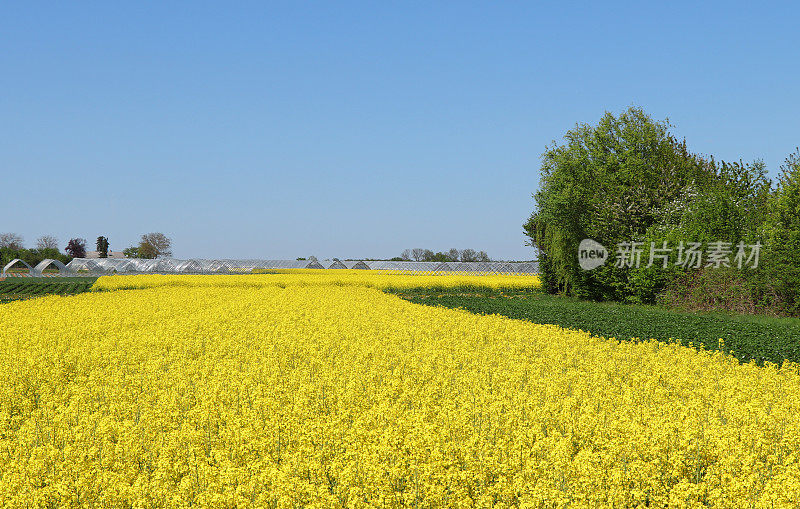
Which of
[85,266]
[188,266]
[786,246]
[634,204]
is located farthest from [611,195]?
[85,266]

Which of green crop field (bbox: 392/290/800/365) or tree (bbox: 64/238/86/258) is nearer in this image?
green crop field (bbox: 392/290/800/365)

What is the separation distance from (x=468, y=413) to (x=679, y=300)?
A: 30.0 meters

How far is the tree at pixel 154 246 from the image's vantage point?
440 feet

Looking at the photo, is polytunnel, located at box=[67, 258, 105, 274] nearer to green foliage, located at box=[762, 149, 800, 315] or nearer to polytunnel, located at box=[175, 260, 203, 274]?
polytunnel, located at box=[175, 260, 203, 274]

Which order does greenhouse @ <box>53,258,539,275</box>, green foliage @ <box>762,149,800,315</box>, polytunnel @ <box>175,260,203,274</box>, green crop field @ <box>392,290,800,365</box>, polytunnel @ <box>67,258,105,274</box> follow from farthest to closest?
polytunnel @ <box>175,260,203,274</box>, greenhouse @ <box>53,258,539,275</box>, polytunnel @ <box>67,258,105,274</box>, green foliage @ <box>762,149,800,315</box>, green crop field @ <box>392,290,800,365</box>

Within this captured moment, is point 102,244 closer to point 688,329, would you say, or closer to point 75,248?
point 75,248

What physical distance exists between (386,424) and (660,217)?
3830cm

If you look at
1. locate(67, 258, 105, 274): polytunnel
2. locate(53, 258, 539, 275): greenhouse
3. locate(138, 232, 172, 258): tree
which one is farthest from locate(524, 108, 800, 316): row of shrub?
locate(138, 232, 172, 258): tree

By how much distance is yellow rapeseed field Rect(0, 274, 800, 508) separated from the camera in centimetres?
554

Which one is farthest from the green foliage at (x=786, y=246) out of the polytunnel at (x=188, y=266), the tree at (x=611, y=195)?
the polytunnel at (x=188, y=266)

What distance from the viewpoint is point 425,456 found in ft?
20.1

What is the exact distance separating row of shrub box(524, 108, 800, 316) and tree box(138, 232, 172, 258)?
105 meters

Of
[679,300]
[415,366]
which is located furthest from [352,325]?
[679,300]

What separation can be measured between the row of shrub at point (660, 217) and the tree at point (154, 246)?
104972 millimetres
